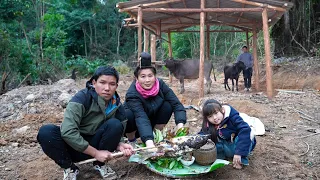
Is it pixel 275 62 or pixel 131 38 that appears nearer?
pixel 275 62

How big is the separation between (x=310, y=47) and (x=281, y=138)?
8.47 metres

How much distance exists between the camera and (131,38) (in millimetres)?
23188

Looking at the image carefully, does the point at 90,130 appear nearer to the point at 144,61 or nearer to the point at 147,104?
the point at 147,104

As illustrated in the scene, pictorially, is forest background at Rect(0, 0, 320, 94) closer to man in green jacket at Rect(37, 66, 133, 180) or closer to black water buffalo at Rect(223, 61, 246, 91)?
black water buffalo at Rect(223, 61, 246, 91)

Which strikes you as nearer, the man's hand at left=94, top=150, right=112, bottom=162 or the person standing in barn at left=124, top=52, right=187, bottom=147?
the man's hand at left=94, top=150, right=112, bottom=162

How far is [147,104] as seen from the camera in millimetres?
3389

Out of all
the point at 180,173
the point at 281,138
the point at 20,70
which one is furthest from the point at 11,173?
the point at 20,70

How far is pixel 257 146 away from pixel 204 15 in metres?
4.44

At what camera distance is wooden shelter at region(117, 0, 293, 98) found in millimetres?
7199

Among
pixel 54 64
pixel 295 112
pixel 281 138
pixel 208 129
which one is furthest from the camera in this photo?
pixel 54 64

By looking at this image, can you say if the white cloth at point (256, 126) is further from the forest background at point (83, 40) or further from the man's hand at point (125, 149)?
the forest background at point (83, 40)

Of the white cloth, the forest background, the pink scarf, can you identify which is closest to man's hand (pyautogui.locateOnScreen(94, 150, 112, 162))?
the pink scarf

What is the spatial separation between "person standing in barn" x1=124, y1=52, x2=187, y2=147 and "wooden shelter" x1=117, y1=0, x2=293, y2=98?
13.3 ft

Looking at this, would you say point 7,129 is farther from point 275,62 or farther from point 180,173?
point 275,62
